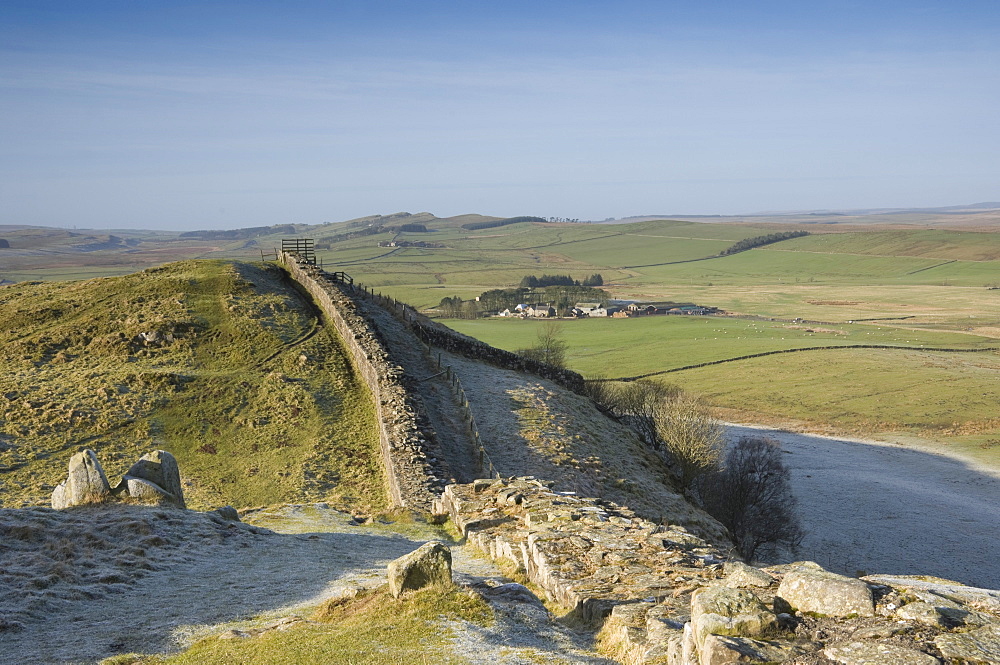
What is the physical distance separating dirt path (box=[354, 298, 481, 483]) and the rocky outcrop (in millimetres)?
10303

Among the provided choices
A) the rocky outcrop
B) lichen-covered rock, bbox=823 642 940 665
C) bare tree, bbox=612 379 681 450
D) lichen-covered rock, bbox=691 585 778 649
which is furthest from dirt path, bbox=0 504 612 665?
bare tree, bbox=612 379 681 450

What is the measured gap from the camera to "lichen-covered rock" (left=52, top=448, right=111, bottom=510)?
2055 cm

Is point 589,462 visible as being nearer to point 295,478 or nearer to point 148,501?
point 295,478

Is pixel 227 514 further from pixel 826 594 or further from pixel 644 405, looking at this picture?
pixel 644 405

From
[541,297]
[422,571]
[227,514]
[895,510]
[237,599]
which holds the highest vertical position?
[422,571]

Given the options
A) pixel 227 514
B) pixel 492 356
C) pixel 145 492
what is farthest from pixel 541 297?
pixel 145 492

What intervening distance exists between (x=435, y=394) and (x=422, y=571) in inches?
1043

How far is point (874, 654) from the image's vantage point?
8.73 m

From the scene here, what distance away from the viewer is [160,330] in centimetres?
4372

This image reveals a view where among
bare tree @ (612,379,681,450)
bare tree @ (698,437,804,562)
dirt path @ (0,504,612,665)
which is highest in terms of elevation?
dirt path @ (0,504,612,665)

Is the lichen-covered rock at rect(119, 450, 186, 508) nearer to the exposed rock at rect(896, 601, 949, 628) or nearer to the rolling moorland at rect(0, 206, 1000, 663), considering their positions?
the rolling moorland at rect(0, 206, 1000, 663)

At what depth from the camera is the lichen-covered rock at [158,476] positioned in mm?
21406

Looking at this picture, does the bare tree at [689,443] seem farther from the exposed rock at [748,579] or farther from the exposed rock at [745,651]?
the exposed rock at [745,651]

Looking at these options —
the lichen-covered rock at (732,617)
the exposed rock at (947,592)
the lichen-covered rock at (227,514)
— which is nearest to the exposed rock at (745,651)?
the lichen-covered rock at (732,617)
